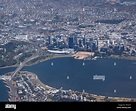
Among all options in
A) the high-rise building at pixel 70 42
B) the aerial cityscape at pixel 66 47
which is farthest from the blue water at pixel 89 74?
the high-rise building at pixel 70 42

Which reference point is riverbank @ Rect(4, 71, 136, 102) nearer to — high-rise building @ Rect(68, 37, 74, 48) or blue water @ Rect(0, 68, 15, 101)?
blue water @ Rect(0, 68, 15, 101)

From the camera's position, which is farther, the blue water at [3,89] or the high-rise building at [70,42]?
the high-rise building at [70,42]

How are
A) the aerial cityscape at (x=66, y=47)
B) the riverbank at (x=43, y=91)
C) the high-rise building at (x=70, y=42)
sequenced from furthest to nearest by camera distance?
1. the high-rise building at (x=70, y=42)
2. the aerial cityscape at (x=66, y=47)
3. the riverbank at (x=43, y=91)

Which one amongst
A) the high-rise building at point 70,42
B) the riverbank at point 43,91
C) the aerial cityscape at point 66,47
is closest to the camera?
the riverbank at point 43,91

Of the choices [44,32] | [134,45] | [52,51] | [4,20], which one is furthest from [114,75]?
[4,20]

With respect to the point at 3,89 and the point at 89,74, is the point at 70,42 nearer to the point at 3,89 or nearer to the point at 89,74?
the point at 89,74

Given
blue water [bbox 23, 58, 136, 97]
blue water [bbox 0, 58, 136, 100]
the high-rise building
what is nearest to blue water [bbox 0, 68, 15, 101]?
blue water [bbox 0, 58, 136, 100]

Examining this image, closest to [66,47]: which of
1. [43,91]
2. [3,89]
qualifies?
[43,91]

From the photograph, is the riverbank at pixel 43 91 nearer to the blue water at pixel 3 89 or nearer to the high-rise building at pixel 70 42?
the blue water at pixel 3 89
